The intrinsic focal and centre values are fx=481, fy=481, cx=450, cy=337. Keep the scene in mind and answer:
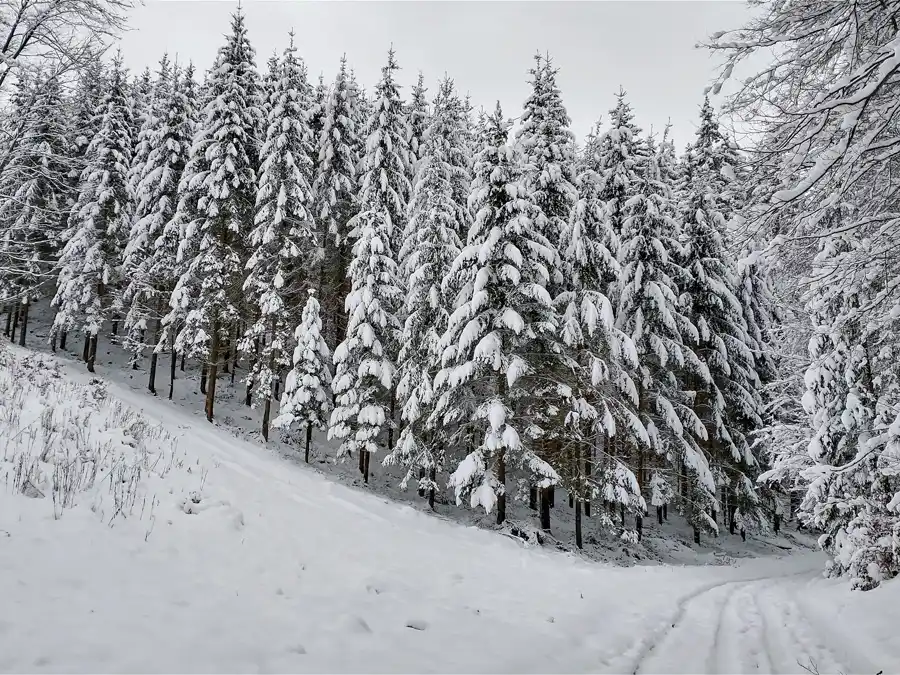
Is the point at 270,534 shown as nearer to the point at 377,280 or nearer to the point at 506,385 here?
the point at 506,385

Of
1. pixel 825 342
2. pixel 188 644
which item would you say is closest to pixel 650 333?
pixel 825 342

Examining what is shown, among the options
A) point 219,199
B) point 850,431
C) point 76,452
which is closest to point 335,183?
point 219,199

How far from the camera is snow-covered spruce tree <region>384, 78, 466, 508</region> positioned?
1838 cm

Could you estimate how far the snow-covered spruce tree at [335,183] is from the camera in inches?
996

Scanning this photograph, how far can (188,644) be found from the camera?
4.17 m

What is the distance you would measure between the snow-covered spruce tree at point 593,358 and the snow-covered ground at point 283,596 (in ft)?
17.8

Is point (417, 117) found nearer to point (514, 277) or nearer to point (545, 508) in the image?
point (514, 277)

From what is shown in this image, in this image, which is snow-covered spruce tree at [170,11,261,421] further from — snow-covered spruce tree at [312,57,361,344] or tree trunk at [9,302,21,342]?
tree trunk at [9,302,21,342]

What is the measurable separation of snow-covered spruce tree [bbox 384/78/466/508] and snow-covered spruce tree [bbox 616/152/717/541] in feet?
22.2

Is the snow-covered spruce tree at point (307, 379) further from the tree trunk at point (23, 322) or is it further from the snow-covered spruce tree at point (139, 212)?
the tree trunk at point (23, 322)

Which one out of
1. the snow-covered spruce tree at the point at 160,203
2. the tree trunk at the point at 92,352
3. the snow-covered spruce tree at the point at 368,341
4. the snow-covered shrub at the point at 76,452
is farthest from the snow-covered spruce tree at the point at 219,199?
the snow-covered shrub at the point at 76,452

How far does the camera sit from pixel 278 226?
74.4ft

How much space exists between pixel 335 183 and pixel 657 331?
57.1ft

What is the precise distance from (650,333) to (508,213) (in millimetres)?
7320
